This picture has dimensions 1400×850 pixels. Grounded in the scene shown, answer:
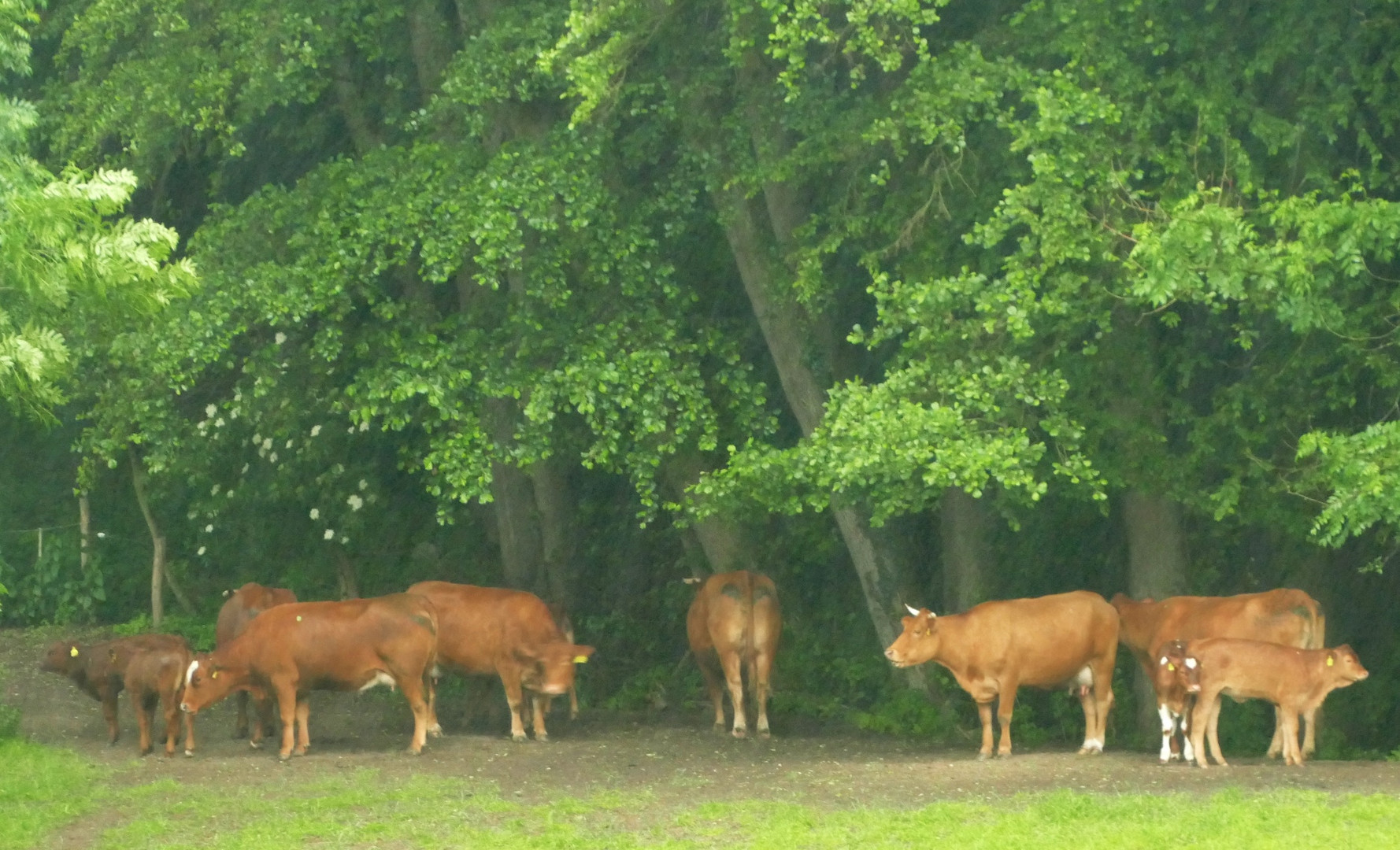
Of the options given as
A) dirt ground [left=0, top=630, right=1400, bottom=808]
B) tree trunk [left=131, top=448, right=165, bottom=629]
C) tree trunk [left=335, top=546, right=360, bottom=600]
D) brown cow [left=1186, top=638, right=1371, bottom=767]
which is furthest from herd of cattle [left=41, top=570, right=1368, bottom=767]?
tree trunk [left=131, top=448, right=165, bottom=629]

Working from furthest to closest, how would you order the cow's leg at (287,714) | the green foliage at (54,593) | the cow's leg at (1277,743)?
the green foliage at (54,593)
the cow's leg at (287,714)
the cow's leg at (1277,743)

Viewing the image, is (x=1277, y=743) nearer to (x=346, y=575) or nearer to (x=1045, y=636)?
(x=1045, y=636)

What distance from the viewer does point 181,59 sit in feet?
53.4

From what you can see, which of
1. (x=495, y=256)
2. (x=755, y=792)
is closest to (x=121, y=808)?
(x=755, y=792)

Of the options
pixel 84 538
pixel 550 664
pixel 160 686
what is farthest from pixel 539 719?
pixel 84 538

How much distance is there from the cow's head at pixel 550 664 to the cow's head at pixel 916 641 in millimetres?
2646

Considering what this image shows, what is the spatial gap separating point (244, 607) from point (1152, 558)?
7873 millimetres

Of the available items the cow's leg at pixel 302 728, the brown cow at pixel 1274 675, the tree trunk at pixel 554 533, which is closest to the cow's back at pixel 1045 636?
the brown cow at pixel 1274 675

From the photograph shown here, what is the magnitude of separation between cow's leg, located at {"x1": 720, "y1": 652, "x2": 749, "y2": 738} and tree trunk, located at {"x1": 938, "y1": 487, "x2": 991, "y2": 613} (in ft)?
6.74

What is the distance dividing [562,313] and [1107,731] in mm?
5548

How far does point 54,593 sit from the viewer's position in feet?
75.7

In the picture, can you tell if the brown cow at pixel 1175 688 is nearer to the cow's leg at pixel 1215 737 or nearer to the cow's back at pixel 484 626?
the cow's leg at pixel 1215 737

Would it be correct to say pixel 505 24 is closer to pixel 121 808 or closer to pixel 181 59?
pixel 181 59

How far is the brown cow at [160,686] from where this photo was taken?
1377 centimetres
